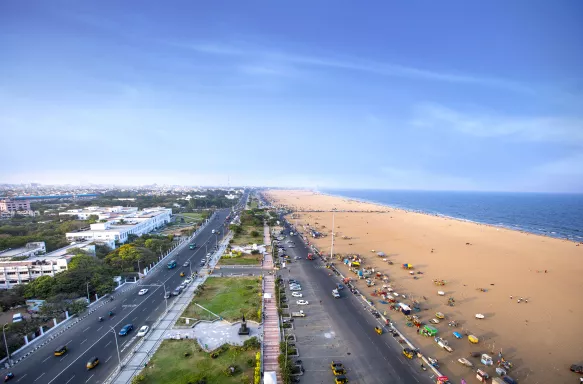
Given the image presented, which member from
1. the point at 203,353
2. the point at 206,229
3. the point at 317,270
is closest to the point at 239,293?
the point at 203,353

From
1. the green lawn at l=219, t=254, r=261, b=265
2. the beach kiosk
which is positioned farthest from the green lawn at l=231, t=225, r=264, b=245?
the beach kiosk

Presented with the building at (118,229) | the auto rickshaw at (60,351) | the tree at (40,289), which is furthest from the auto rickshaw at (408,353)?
the building at (118,229)

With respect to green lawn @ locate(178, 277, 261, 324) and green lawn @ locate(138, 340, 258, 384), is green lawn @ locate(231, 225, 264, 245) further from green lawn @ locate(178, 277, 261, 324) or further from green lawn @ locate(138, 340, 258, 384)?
green lawn @ locate(138, 340, 258, 384)

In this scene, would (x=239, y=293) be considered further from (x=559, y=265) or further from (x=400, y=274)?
(x=559, y=265)

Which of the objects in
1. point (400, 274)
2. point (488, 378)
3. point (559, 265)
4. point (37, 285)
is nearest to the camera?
point (488, 378)

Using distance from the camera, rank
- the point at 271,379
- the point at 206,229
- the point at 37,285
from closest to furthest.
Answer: the point at 271,379, the point at 37,285, the point at 206,229
